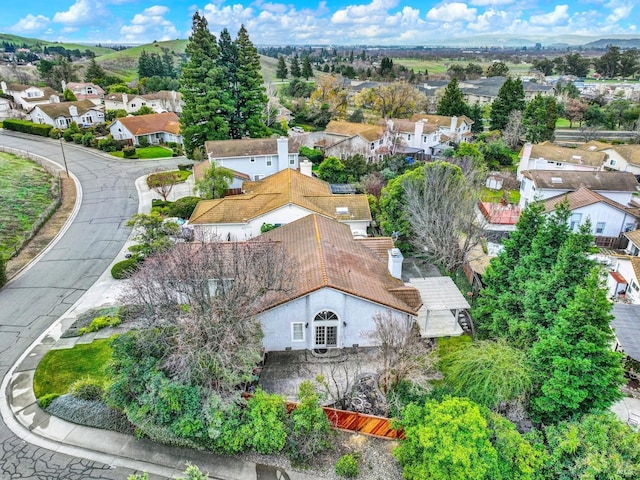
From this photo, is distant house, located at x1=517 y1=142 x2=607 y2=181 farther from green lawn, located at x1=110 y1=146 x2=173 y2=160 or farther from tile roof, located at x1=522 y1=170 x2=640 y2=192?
green lawn, located at x1=110 y1=146 x2=173 y2=160

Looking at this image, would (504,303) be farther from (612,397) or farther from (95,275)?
(95,275)

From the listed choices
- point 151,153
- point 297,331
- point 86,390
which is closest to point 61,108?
point 151,153

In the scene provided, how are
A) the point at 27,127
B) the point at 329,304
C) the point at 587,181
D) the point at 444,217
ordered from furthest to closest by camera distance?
the point at 27,127
the point at 587,181
the point at 444,217
the point at 329,304

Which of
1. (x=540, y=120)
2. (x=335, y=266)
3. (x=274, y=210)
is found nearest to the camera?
(x=335, y=266)

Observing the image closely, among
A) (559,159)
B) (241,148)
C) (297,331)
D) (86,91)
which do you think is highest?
(86,91)

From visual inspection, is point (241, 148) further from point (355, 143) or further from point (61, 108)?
point (61, 108)

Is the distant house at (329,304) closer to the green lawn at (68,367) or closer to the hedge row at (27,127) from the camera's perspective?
the green lawn at (68,367)

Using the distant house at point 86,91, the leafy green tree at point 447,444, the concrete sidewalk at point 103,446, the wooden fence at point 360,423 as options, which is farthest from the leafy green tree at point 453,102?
the concrete sidewalk at point 103,446

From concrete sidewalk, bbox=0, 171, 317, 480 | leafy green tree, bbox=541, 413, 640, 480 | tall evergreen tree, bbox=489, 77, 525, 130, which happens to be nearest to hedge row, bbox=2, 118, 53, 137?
concrete sidewalk, bbox=0, 171, 317, 480
